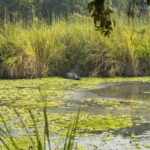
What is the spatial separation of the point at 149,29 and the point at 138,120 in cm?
738

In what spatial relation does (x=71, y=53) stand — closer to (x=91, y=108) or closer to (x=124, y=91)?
(x=124, y=91)

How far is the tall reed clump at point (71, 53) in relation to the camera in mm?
13344

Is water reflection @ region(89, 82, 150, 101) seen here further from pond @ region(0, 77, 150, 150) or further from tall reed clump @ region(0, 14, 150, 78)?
tall reed clump @ region(0, 14, 150, 78)

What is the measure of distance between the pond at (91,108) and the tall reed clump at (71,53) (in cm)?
72

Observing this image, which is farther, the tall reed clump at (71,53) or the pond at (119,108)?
the tall reed clump at (71,53)

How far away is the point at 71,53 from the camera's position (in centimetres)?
1418

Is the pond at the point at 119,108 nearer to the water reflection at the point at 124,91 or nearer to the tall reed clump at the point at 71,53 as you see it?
the water reflection at the point at 124,91

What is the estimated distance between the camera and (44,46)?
14.1 metres

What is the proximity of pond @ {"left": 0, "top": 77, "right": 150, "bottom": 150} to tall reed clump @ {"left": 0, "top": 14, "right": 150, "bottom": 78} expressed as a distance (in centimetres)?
72

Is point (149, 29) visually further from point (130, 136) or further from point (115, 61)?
point (130, 136)

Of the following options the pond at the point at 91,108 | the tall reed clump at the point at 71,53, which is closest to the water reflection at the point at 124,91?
the pond at the point at 91,108

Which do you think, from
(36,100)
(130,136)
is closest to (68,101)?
(36,100)

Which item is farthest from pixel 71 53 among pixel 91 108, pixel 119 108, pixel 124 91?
pixel 119 108

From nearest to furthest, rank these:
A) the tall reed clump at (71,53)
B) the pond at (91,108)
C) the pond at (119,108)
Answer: the pond at (119,108), the pond at (91,108), the tall reed clump at (71,53)
